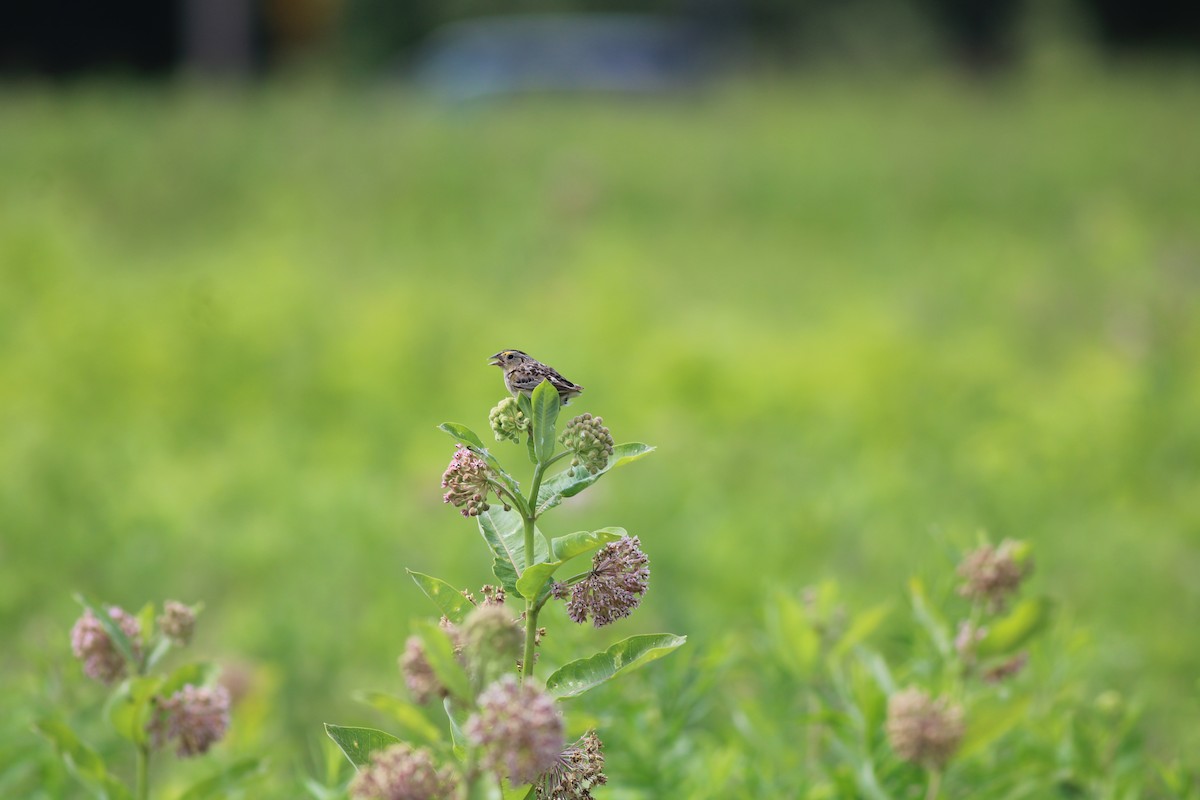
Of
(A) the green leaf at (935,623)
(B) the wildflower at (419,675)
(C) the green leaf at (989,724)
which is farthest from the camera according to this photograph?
(A) the green leaf at (935,623)

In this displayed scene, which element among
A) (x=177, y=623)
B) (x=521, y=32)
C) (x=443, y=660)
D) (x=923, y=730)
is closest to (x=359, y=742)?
(x=443, y=660)

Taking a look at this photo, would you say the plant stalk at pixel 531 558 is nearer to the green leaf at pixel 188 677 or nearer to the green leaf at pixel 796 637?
the green leaf at pixel 188 677

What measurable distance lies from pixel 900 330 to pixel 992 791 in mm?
3436

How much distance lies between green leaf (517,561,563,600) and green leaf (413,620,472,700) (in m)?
0.10

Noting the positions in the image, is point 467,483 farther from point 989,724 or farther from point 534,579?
point 989,724

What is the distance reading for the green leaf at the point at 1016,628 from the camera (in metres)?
1.25

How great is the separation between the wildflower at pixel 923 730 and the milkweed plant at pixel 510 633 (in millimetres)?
350

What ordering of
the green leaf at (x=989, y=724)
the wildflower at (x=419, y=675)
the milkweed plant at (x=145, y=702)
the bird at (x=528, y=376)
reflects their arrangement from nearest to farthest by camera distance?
1. the wildflower at (x=419, y=675)
2. the bird at (x=528, y=376)
3. the milkweed plant at (x=145, y=702)
4. the green leaf at (x=989, y=724)

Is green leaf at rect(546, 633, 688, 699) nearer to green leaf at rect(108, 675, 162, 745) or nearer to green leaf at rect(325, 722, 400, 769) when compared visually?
green leaf at rect(325, 722, 400, 769)

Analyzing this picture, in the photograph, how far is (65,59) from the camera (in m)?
15.0

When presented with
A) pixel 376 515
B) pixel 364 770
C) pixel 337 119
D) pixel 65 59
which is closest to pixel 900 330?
pixel 376 515

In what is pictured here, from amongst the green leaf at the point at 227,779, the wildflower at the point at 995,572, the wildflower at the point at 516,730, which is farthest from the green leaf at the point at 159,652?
the wildflower at the point at 995,572

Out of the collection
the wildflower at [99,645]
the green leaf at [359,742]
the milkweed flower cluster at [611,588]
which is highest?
the wildflower at [99,645]

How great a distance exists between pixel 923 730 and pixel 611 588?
0.43 metres
